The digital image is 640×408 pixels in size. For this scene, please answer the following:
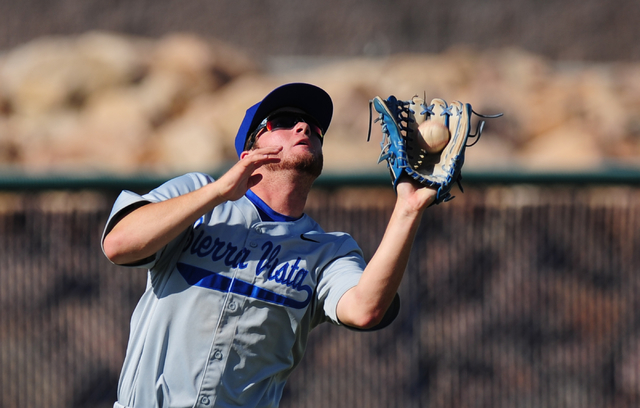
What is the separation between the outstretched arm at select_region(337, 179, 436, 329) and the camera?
68.8 inches

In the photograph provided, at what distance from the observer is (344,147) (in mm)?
5836

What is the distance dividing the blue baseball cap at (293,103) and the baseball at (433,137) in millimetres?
363

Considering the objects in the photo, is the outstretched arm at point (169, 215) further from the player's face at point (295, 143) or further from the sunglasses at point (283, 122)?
the sunglasses at point (283, 122)

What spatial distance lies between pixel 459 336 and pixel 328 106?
9.57ft

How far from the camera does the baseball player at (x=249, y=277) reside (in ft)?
5.89

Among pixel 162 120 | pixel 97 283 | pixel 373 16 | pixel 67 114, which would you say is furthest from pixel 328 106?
pixel 373 16

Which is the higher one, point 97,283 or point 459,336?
point 97,283

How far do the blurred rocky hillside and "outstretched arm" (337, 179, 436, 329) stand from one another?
3.40 metres

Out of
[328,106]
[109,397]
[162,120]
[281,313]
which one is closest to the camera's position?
[281,313]

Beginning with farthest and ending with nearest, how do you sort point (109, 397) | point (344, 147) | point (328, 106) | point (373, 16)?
point (373, 16) < point (344, 147) < point (109, 397) < point (328, 106)

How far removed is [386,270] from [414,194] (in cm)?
22

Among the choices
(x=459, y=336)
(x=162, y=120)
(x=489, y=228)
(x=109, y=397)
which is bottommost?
(x=109, y=397)

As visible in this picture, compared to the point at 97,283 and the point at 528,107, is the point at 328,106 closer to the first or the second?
the point at 97,283

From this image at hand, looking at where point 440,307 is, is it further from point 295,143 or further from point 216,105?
point 216,105
